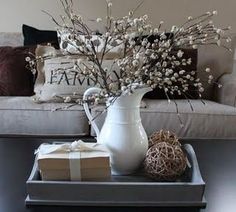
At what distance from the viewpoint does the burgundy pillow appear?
2.78m

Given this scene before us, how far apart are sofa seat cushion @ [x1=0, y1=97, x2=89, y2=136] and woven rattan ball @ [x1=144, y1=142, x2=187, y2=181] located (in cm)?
113

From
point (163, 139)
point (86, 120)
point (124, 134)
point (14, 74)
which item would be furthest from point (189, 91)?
point (124, 134)

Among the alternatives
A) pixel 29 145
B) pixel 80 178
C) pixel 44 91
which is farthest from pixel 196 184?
pixel 44 91

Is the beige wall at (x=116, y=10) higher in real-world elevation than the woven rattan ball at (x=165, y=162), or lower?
higher

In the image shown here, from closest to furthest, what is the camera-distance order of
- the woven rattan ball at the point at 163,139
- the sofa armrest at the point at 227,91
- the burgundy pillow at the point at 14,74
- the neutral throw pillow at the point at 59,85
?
1. the woven rattan ball at the point at 163,139
2. the neutral throw pillow at the point at 59,85
3. the sofa armrest at the point at 227,91
4. the burgundy pillow at the point at 14,74

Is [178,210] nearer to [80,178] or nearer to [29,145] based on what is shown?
[80,178]

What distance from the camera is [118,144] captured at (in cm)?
128

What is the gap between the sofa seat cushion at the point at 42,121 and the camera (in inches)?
92.7

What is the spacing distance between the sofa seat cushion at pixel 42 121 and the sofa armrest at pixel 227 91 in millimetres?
900

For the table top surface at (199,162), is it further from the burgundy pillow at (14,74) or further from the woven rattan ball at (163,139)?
the burgundy pillow at (14,74)

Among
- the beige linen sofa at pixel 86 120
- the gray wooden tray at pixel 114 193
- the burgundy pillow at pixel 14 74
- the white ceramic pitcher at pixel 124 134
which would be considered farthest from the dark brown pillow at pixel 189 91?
the gray wooden tray at pixel 114 193

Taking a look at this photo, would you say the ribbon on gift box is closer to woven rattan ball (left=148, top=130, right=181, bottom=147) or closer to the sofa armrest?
woven rattan ball (left=148, top=130, right=181, bottom=147)

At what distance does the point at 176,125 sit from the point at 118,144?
1.11m

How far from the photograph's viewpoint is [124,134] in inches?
50.3
